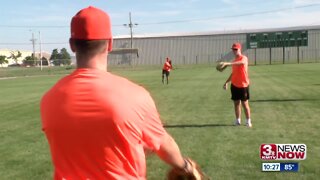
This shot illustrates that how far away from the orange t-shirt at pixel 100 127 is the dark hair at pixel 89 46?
0.09 m

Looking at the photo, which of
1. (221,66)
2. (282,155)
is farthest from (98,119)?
(221,66)

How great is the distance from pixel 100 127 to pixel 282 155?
6.02 meters

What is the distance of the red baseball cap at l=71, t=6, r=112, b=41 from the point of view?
216cm

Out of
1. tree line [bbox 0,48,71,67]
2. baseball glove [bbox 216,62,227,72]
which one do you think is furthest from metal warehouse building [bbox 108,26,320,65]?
baseball glove [bbox 216,62,227,72]

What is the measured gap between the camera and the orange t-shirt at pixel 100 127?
6.84 feet

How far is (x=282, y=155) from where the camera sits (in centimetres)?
756

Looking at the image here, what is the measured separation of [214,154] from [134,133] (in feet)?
19.7

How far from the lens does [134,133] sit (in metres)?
2.13

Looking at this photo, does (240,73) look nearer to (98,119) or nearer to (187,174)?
(187,174)

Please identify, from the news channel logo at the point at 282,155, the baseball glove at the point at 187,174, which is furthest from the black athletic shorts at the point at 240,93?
the baseball glove at the point at 187,174

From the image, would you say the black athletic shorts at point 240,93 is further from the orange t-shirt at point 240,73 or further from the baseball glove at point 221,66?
the baseball glove at point 221,66

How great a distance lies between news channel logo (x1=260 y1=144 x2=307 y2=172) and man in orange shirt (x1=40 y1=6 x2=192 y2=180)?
5.01 meters

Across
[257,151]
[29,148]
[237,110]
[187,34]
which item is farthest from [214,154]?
[187,34]

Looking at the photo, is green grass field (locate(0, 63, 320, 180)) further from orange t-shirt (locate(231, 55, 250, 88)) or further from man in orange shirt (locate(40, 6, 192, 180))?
man in orange shirt (locate(40, 6, 192, 180))
